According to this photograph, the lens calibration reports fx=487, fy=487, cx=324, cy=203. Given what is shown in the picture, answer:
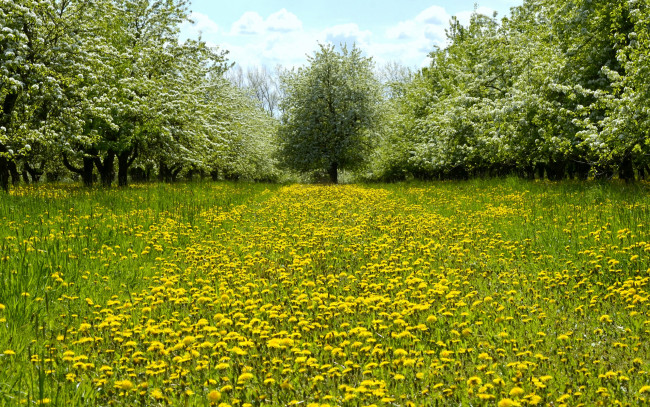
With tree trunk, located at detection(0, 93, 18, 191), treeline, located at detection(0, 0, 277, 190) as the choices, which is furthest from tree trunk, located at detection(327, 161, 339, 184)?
tree trunk, located at detection(0, 93, 18, 191)

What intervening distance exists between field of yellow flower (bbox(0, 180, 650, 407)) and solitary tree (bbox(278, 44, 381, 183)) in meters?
31.7

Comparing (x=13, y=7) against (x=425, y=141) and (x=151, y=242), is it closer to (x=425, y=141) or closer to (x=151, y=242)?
(x=151, y=242)

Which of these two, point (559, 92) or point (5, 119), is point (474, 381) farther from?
point (5, 119)

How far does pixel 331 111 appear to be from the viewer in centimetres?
4416

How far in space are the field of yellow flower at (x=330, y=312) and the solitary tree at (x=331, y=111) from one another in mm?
31701

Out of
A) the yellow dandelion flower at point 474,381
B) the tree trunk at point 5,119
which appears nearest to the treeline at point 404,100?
the tree trunk at point 5,119

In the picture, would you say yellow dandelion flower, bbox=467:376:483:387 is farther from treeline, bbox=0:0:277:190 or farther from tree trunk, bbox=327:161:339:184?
tree trunk, bbox=327:161:339:184

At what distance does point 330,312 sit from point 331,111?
1567 inches

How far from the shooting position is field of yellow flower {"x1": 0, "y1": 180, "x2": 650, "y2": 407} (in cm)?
402

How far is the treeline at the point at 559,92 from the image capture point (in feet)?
45.4

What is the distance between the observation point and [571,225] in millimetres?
9984

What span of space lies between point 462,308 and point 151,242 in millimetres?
6059

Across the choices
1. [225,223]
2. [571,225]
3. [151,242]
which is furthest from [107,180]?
[571,225]

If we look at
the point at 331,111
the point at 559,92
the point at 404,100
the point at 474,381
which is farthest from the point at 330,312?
the point at 331,111
